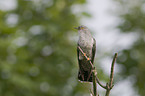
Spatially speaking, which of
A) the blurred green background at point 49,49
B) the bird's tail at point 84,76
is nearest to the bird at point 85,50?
the bird's tail at point 84,76

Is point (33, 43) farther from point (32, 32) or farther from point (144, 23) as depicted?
point (144, 23)

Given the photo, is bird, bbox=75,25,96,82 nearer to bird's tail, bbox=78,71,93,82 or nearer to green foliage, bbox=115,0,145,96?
bird's tail, bbox=78,71,93,82

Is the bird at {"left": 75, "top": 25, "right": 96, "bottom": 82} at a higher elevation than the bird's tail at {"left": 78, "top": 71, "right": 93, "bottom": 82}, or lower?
higher

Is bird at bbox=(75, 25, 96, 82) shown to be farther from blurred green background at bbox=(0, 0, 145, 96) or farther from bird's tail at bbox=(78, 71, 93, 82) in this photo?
blurred green background at bbox=(0, 0, 145, 96)

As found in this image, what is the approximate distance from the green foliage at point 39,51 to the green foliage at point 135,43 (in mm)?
1601

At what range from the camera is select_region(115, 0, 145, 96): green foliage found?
872 cm

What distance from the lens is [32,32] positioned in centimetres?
915

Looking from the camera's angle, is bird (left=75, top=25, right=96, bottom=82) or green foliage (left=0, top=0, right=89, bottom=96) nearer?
bird (left=75, top=25, right=96, bottom=82)

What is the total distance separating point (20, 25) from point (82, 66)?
19.3 ft

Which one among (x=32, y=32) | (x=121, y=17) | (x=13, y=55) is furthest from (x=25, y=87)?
(x=121, y=17)

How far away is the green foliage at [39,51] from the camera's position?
8141mm

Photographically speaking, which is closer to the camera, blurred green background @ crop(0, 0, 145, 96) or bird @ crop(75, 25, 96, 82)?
bird @ crop(75, 25, 96, 82)

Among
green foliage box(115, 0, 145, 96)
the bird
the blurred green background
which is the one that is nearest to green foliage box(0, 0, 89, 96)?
the blurred green background

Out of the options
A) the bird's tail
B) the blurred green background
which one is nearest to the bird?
the bird's tail
